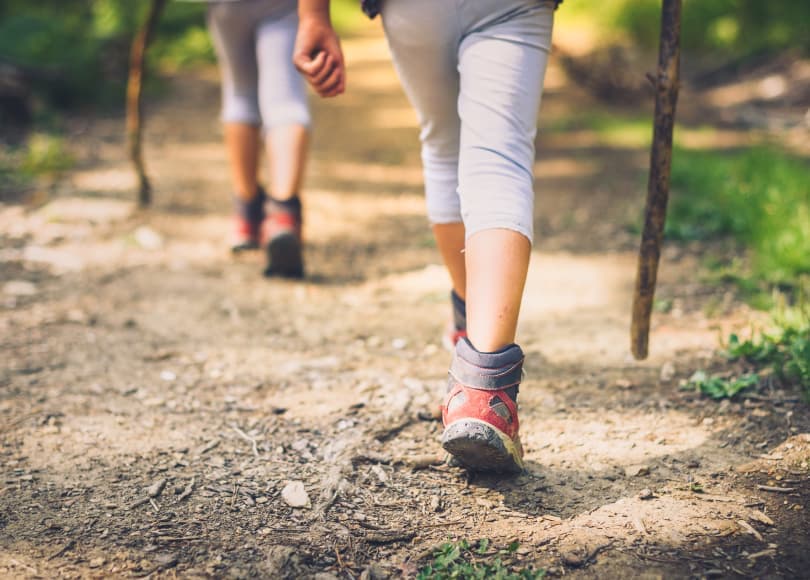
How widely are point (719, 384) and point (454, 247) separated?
790mm

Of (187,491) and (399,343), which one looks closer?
(187,491)

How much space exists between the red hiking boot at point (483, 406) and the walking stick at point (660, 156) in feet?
1.99

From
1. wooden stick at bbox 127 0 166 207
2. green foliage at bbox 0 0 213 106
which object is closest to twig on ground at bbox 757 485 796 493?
wooden stick at bbox 127 0 166 207

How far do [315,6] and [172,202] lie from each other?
2.64 m

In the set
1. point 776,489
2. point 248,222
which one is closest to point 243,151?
point 248,222

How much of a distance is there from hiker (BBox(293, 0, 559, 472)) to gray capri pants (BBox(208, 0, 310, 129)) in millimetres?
1296

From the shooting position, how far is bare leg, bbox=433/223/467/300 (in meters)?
2.00

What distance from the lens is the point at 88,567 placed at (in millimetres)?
1438

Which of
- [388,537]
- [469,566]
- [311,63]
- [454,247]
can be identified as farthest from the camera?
[454,247]

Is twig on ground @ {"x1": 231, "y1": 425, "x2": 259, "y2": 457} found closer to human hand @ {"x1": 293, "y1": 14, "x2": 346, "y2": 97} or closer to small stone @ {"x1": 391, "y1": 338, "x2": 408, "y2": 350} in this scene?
small stone @ {"x1": 391, "y1": 338, "x2": 408, "y2": 350}

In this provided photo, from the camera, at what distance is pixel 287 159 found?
3021mm

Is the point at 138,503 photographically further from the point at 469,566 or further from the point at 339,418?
the point at 469,566

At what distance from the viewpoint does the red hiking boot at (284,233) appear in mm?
2986

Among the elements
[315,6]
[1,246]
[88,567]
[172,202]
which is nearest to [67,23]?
[172,202]
